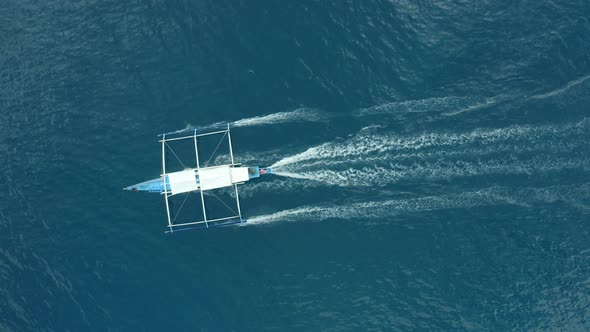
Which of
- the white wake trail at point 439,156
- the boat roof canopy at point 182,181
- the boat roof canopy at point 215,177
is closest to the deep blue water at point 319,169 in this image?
the white wake trail at point 439,156

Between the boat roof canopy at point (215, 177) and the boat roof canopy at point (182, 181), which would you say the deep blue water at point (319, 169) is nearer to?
the boat roof canopy at point (215, 177)

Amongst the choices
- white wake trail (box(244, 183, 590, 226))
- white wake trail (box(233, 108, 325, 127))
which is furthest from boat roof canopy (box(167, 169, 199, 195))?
white wake trail (box(244, 183, 590, 226))

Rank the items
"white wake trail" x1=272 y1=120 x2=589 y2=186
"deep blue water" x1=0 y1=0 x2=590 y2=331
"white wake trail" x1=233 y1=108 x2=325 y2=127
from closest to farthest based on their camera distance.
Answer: "deep blue water" x1=0 y1=0 x2=590 y2=331
"white wake trail" x1=272 y1=120 x2=589 y2=186
"white wake trail" x1=233 y1=108 x2=325 y2=127

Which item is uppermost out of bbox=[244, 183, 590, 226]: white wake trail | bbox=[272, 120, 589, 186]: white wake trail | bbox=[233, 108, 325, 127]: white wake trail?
bbox=[233, 108, 325, 127]: white wake trail

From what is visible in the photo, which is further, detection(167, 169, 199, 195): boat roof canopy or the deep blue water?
detection(167, 169, 199, 195): boat roof canopy

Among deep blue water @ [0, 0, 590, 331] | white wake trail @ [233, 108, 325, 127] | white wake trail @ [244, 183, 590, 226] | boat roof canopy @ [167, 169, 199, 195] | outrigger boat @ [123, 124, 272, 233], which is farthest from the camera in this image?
white wake trail @ [233, 108, 325, 127]

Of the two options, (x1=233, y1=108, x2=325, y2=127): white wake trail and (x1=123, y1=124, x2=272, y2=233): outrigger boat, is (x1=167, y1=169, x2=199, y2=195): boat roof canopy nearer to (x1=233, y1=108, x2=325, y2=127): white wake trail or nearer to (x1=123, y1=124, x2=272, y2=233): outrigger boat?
(x1=123, y1=124, x2=272, y2=233): outrigger boat

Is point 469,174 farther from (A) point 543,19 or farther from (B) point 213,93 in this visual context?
(B) point 213,93

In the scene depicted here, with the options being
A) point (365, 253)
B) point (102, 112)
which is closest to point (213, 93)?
point (102, 112)

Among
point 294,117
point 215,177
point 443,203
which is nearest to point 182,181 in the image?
point 215,177
